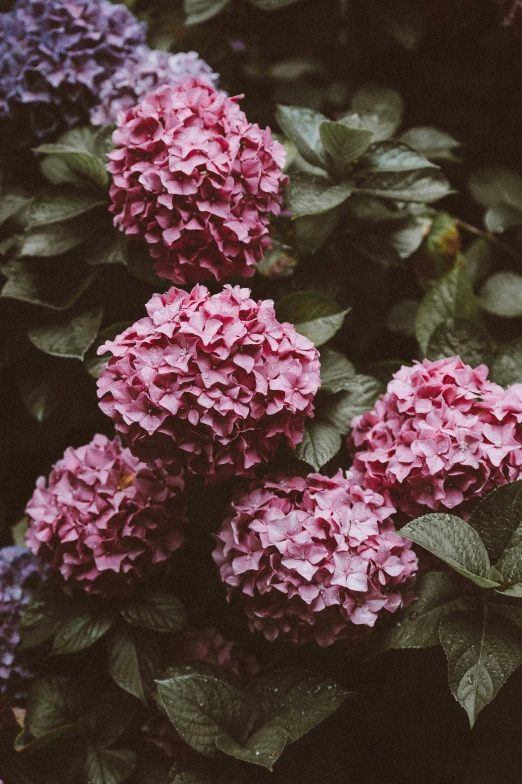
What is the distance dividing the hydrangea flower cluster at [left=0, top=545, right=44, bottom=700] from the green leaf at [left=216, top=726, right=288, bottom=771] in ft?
1.64

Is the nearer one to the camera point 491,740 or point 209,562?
point 491,740

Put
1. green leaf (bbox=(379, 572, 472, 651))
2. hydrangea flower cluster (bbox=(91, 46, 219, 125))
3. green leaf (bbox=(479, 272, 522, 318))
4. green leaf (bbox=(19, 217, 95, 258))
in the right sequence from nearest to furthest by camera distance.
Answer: green leaf (bbox=(379, 572, 472, 651)) → green leaf (bbox=(19, 217, 95, 258)) → hydrangea flower cluster (bbox=(91, 46, 219, 125)) → green leaf (bbox=(479, 272, 522, 318))

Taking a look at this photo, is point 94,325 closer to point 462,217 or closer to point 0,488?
point 0,488

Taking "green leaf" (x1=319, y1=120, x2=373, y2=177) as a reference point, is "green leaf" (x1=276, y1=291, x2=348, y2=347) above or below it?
below

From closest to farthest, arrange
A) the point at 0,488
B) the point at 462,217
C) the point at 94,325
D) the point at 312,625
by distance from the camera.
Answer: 1. the point at 312,625
2. the point at 94,325
3. the point at 0,488
4. the point at 462,217

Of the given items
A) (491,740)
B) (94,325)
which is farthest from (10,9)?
(491,740)

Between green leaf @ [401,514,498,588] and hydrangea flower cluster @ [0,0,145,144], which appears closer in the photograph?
green leaf @ [401,514,498,588]

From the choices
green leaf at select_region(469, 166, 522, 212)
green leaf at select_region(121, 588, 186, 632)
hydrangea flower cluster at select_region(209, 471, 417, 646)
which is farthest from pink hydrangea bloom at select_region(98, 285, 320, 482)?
green leaf at select_region(469, 166, 522, 212)

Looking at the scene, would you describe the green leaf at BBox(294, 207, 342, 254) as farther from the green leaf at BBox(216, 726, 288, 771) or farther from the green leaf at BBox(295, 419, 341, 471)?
the green leaf at BBox(216, 726, 288, 771)

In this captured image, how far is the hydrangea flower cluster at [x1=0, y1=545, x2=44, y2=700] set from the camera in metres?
1.35

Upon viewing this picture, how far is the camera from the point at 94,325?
1.41 metres

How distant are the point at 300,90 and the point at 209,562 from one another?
49.5 inches

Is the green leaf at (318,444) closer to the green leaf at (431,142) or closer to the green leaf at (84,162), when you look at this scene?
the green leaf at (84,162)

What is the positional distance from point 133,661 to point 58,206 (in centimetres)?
87
